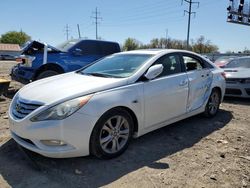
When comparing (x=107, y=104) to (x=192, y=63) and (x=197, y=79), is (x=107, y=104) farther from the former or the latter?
(x=192, y=63)

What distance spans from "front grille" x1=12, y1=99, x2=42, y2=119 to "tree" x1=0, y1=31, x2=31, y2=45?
10845 cm

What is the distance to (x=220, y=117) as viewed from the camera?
6113 millimetres

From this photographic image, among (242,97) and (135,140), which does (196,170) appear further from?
(242,97)

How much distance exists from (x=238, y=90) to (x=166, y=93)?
4329 millimetres

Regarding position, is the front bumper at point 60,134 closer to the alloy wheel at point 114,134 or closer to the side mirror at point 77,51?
the alloy wheel at point 114,134

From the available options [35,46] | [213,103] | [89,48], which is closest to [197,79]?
[213,103]

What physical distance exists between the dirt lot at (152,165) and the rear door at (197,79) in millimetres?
660

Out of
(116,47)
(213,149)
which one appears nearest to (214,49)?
(116,47)

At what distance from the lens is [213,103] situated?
5965 millimetres

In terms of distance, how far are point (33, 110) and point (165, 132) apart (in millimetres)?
2505

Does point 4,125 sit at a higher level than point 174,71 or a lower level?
lower

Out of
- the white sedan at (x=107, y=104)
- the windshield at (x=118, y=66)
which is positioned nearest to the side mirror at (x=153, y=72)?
the white sedan at (x=107, y=104)

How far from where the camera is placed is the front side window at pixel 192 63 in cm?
521

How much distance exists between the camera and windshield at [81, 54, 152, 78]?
431 cm
